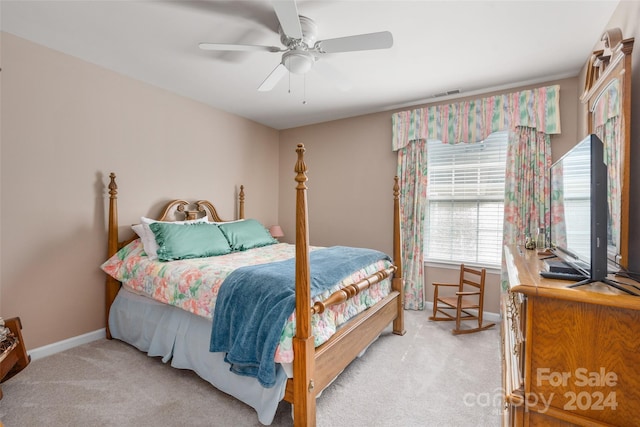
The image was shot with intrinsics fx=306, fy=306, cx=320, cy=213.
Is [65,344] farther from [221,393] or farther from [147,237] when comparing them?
[221,393]

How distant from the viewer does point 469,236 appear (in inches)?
143

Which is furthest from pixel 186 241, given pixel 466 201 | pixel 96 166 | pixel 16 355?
pixel 466 201

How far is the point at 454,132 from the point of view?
11.7ft

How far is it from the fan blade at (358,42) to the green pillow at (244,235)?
2.12 meters

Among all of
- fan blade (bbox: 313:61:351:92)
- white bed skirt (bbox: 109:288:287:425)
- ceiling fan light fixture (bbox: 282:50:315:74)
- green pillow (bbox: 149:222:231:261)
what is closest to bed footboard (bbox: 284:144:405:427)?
white bed skirt (bbox: 109:288:287:425)

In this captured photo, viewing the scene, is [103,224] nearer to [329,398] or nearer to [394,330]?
[329,398]

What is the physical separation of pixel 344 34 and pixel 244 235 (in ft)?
7.37

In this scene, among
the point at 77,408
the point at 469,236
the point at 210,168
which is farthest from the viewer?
the point at 210,168

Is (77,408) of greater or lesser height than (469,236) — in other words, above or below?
below

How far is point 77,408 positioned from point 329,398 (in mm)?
1603

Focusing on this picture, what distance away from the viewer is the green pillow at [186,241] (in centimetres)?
276

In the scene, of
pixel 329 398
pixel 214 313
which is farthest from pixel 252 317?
pixel 329 398

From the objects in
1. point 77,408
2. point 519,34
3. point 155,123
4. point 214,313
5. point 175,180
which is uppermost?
point 519,34

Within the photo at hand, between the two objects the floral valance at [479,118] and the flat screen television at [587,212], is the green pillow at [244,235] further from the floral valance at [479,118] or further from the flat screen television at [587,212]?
the flat screen television at [587,212]
